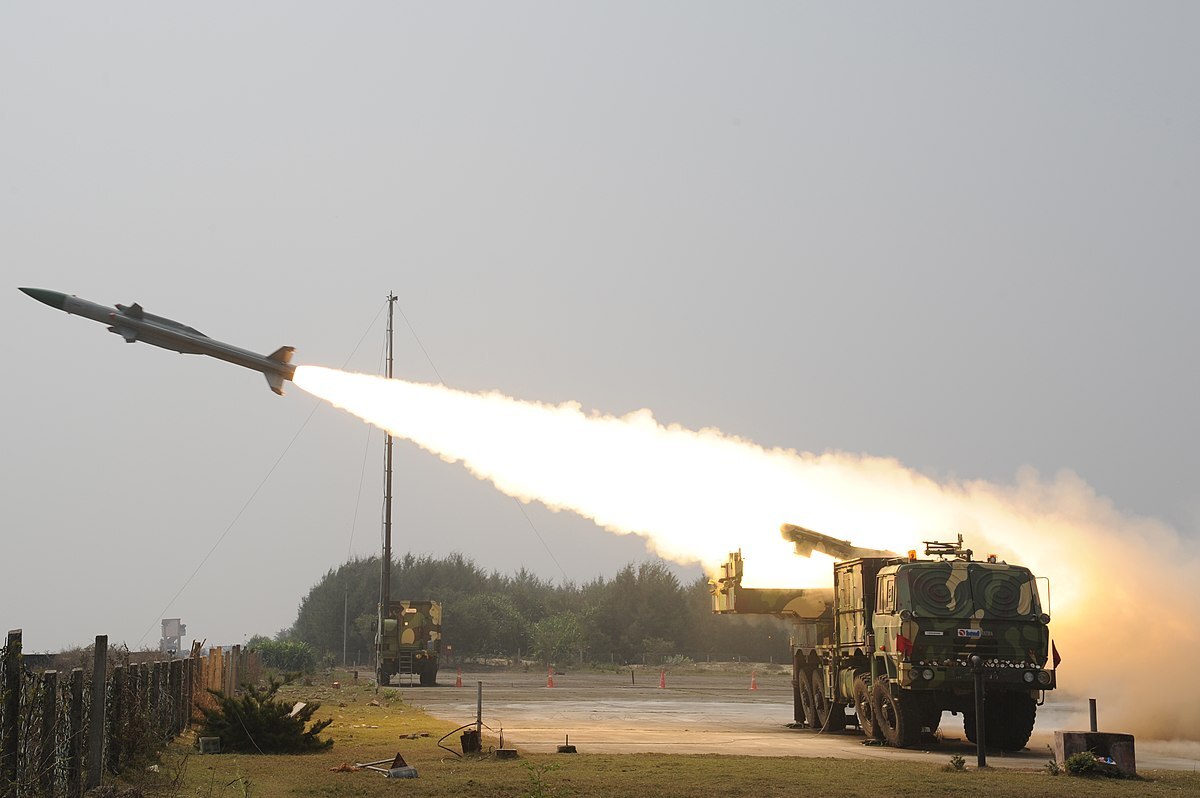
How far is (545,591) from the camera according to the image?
12938 cm

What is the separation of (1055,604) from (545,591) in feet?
338

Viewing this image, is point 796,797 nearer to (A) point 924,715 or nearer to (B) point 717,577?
(A) point 924,715

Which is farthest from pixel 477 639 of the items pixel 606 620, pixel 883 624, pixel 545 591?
pixel 883 624

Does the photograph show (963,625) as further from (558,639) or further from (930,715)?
(558,639)

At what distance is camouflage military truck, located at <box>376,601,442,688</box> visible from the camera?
53.2 meters

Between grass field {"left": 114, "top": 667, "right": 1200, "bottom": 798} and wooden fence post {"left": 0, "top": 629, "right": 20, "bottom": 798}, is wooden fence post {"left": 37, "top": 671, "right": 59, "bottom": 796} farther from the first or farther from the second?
grass field {"left": 114, "top": 667, "right": 1200, "bottom": 798}

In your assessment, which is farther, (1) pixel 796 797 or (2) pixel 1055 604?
(2) pixel 1055 604

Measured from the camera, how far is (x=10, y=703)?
11336 mm

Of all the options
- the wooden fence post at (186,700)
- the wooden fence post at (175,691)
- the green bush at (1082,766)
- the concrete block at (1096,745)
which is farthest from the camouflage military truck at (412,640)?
the green bush at (1082,766)

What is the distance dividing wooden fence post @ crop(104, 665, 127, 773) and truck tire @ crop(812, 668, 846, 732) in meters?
14.5

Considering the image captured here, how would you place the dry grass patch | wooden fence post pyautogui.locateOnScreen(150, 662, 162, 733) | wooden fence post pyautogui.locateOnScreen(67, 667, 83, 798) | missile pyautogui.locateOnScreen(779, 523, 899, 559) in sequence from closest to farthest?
wooden fence post pyautogui.locateOnScreen(67, 667, 83, 798)
the dry grass patch
wooden fence post pyautogui.locateOnScreen(150, 662, 162, 733)
missile pyautogui.locateOnScreen(779, 523, 899, 559)

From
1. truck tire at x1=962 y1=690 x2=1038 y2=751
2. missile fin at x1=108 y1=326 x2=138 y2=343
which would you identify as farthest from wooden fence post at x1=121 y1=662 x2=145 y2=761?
truck tire at x1=962 y1=690 x2=1038 y2=751

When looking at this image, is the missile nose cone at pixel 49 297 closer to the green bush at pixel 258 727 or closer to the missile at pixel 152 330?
the missile at pixel 152 330

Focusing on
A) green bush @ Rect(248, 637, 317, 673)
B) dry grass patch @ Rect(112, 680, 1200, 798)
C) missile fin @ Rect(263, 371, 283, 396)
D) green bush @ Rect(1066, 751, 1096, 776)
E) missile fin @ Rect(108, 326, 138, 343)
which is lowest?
green bush @ Rect(248, 637, 317, 673)
